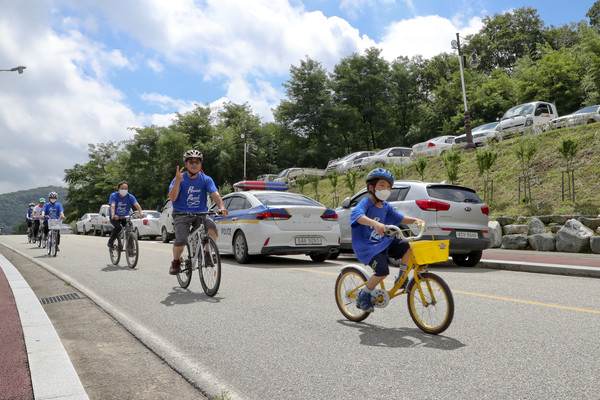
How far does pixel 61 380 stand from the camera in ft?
11.3

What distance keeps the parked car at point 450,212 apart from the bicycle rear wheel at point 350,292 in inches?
174

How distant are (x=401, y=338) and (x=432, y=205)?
19.0 ft

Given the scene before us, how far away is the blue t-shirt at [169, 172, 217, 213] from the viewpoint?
7.35 metres

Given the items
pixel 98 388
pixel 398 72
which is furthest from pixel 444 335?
pixel 398 72

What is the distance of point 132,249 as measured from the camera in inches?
428

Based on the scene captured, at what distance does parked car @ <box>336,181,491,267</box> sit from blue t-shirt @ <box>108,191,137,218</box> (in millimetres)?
5021

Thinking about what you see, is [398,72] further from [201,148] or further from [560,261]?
[560,261]

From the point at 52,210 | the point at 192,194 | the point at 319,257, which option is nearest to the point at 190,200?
the point at 192,194

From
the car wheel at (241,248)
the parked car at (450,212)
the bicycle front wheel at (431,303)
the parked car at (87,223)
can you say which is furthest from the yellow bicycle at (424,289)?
the parked car at (87,223)

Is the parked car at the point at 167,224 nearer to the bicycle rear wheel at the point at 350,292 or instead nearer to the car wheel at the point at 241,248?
the car wheel at the point at 241,248

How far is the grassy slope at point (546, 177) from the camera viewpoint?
50.1 feet

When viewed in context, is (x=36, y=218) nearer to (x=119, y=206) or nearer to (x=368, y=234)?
(x=119, y=206)

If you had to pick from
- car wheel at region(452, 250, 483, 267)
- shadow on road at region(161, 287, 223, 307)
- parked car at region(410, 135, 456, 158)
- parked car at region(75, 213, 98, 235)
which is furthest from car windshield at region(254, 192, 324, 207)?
parked car at region(75, 213, 98, 235)

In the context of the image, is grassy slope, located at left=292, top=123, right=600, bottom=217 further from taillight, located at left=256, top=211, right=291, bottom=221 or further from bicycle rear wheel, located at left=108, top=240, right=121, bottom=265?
bicycle rear wheel, located at left=108, top=240, right=121, bottom=265
